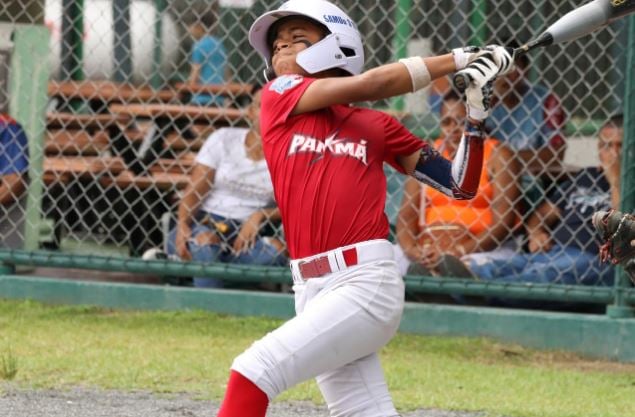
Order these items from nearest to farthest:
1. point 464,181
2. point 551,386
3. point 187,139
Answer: point 464,181 → point 551,386 → point 187,139

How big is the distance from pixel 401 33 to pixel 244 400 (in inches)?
204

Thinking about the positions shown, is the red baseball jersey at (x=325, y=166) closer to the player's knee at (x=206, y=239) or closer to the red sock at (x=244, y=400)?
the red sock at (x=244, y=400)

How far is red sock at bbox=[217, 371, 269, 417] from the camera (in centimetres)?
365

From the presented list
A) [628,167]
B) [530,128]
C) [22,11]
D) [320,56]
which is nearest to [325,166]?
[320,56]

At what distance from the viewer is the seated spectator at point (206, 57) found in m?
8.73

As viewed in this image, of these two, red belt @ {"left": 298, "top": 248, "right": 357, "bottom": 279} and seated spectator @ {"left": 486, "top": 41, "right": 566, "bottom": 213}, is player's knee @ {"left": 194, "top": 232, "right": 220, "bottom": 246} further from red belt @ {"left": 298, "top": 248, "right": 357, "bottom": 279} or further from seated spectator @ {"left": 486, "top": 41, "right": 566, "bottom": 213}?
red belt @ {"left": 298, "top": 248, "right": 357, "bottom": 279}

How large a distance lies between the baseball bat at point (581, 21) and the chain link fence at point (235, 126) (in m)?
3.22

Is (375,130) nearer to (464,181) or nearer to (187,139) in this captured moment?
(464,181)

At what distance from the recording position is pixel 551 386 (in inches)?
241

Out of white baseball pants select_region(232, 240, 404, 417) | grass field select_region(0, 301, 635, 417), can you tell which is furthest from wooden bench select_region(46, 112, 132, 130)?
white baseball pants select_region(232, 240, 404, 417)

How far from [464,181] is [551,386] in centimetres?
231

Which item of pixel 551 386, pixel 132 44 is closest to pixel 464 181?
pixel 551 386

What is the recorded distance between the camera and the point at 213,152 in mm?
7863

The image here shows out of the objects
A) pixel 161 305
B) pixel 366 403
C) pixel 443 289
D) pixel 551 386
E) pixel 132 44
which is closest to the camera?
pixel 366 403
